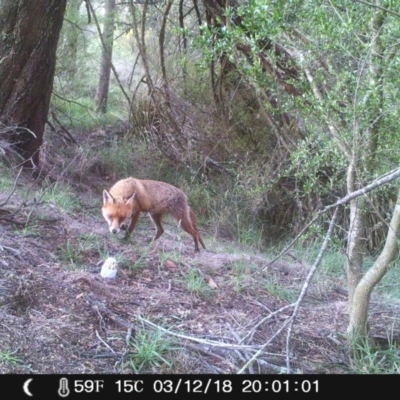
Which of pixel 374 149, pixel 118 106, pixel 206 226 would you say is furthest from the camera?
pixel 118 106

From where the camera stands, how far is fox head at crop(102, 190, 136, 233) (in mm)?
6845

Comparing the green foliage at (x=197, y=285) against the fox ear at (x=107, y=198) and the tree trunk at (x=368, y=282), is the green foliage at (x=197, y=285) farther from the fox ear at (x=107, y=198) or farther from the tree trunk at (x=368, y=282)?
the fox ear at (x=107, y=198)

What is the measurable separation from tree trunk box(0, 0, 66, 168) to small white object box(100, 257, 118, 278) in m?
3.02

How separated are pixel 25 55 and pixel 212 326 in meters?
5.08

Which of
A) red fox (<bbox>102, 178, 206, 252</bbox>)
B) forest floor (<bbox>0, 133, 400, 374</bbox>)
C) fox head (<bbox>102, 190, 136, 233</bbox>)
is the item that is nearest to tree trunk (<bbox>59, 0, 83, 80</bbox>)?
red fox (<bbox>102, 178, 206, 252</bbox>)

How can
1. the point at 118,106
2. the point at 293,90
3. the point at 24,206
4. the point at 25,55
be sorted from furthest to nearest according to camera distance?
the point at 118,106 → the point at 25,55 → the point at 293,90 → the point at 24,206

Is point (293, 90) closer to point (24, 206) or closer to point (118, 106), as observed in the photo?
point (24, 206)

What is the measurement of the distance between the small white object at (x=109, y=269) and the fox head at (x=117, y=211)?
1414 millimetres

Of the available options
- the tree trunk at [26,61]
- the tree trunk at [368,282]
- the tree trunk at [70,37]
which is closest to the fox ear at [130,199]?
the tree trunk at [26,61]

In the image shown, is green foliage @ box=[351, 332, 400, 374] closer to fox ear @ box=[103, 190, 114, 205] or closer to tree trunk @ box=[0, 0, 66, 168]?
fox ear @ box=[103, 190, 114, 205]

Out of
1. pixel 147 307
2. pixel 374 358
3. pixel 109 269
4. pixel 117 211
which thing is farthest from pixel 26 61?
pixel 374 358

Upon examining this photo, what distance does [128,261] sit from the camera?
5.77m
